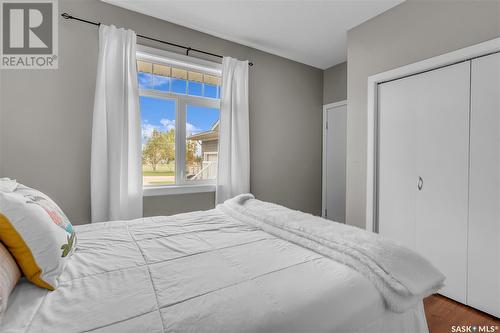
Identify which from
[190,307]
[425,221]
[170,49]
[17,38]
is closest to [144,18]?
[170,49]

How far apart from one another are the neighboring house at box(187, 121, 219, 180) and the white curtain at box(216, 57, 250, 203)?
182 mm

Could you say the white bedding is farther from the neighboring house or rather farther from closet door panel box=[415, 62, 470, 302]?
the neighboring house

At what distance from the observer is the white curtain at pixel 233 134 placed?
10.0 ft

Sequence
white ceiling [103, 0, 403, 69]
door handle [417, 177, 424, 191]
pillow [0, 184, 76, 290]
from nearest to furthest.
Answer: pillow [0, 184, 76, 290] → door handle [417, 177, 424, 191] → white ceiling [103, 0, 403, 69]

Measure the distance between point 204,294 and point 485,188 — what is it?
7.18ft

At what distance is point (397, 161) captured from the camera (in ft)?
8.09

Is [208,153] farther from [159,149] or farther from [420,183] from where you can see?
[420,183]

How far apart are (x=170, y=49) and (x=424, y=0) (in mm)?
2532

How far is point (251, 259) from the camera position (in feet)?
3.68

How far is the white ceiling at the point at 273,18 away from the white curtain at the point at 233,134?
0.39 m

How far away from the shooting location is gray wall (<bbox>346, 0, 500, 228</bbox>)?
193 centimetres

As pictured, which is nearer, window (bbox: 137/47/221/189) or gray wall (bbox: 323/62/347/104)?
window (bbox: 137/47/221/189)

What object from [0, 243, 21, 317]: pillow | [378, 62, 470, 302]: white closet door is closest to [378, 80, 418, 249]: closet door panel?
[378, 62, 470, 302]: white closet door

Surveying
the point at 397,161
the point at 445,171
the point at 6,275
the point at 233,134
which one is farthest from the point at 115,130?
the point at 445,171
